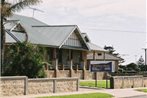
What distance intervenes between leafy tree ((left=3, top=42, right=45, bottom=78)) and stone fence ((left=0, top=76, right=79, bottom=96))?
6.99 ft

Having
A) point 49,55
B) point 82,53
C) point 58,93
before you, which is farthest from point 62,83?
point 82,53

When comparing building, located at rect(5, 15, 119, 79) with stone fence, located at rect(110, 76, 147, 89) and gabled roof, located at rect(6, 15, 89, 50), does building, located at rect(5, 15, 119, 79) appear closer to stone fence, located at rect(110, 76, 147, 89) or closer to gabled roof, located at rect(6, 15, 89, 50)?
gabled roof, located at rect(6, 15, 89, 50)

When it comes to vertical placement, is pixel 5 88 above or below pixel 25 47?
below

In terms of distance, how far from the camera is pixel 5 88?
89.8 feet

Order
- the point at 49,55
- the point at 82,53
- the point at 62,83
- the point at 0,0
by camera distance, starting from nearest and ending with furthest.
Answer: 1. the point at 0,0
2. the point at 62,83
3. the point at 49,55
4. the point at 82,53

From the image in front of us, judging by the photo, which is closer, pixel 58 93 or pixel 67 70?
pixel 58 93

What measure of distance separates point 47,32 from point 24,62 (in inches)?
890

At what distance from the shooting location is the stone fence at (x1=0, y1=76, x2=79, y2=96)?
90.3ft

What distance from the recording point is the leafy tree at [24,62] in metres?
33.2

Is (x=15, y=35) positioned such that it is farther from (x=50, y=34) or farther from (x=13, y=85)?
(x=13, y=85)

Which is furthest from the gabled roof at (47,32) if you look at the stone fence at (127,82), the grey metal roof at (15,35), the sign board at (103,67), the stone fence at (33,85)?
the stone fence at (33,85)

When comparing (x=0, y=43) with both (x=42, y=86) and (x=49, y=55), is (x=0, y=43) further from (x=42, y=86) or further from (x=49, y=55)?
(x=49, y=55)

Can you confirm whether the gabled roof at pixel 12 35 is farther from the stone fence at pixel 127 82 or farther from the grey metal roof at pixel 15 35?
the stone fence at pixel 127 82

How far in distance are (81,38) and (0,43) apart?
2693cm
